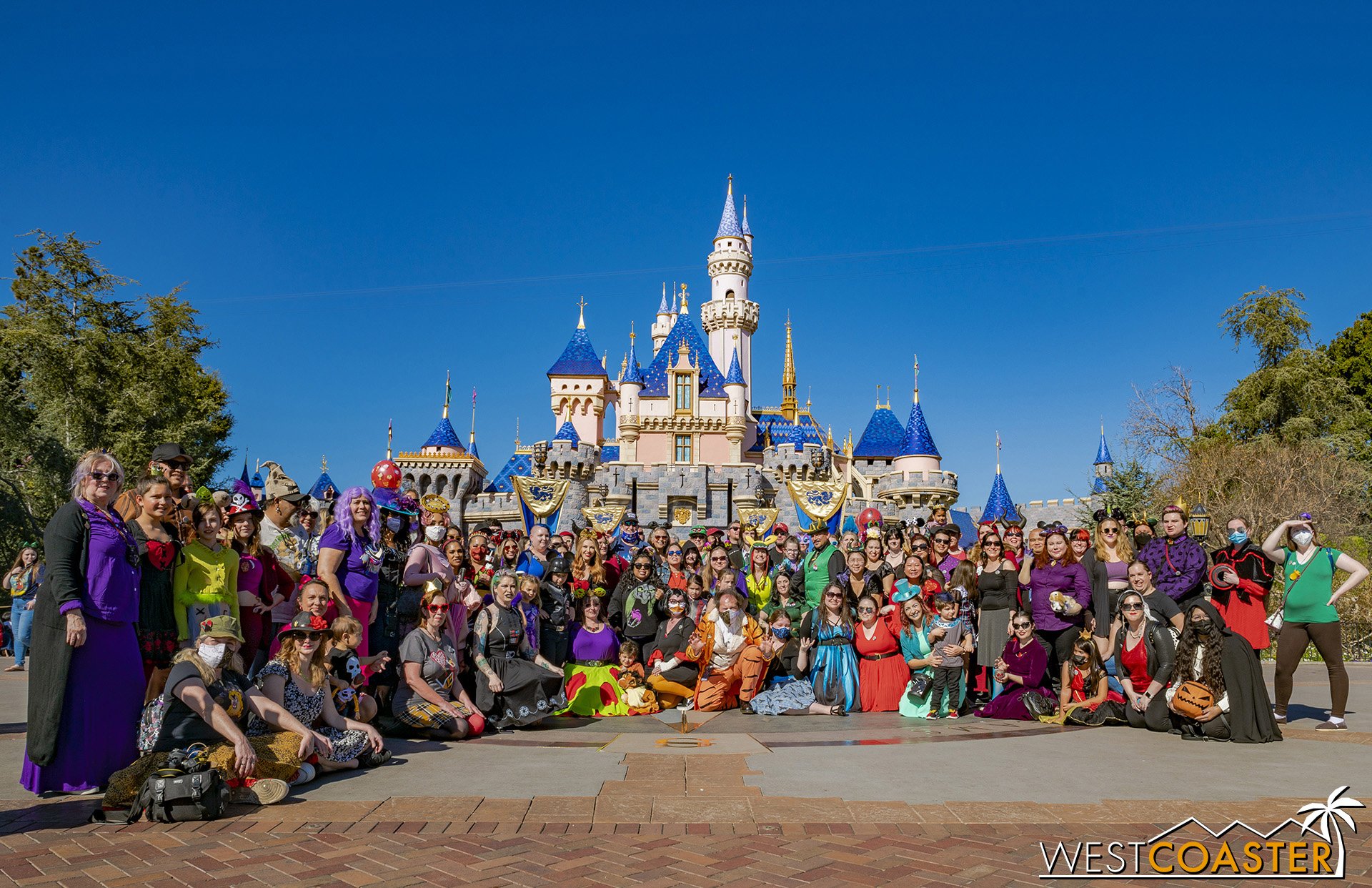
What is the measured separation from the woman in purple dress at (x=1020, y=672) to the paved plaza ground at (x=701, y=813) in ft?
3.82

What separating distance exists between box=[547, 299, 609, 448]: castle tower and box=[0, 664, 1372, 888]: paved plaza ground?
1628 inches

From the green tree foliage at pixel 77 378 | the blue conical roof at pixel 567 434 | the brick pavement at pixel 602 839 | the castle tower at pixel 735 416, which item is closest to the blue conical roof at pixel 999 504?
the castle tower at pixel 735 416

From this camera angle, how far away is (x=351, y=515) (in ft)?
20.2

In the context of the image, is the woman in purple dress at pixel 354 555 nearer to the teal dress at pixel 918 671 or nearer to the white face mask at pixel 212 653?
the white face mask at pixel 212 653

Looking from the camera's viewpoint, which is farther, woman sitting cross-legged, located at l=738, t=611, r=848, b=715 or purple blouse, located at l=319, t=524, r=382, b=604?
woman sitting cross-legged, located at l=738, t=611, r=848, b=715

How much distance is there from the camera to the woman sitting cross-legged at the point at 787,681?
7.68 m

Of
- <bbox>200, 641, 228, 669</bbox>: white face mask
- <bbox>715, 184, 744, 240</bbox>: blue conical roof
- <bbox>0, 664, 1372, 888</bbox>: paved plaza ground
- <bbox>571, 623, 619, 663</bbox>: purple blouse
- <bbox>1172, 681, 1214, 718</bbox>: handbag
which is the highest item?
<bbox>715, 184, 744, 240</bbox>: blue conical roof

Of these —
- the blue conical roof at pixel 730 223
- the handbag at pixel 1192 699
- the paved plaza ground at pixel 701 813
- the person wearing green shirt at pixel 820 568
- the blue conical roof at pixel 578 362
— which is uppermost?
the blue conical roof at pixel 730 223

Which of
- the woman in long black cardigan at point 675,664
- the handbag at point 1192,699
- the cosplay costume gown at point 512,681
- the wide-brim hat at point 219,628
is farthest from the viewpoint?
the woman in long black cardigan at point 675,664

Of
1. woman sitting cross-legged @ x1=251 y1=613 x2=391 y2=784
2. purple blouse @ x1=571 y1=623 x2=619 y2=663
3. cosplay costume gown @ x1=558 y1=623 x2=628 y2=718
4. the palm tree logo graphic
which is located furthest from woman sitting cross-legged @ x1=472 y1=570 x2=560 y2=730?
the palm tree logo graphic

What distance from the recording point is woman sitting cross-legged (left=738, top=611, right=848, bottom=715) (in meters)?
7.68

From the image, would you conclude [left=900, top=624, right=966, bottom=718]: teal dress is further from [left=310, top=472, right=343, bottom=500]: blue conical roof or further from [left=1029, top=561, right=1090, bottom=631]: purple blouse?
[left=310, top=472, right=343, bottom=500]: blue conical roof

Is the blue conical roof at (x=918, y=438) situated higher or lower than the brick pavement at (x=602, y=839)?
higher

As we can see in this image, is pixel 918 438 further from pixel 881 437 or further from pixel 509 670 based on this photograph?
pixel 509 670
